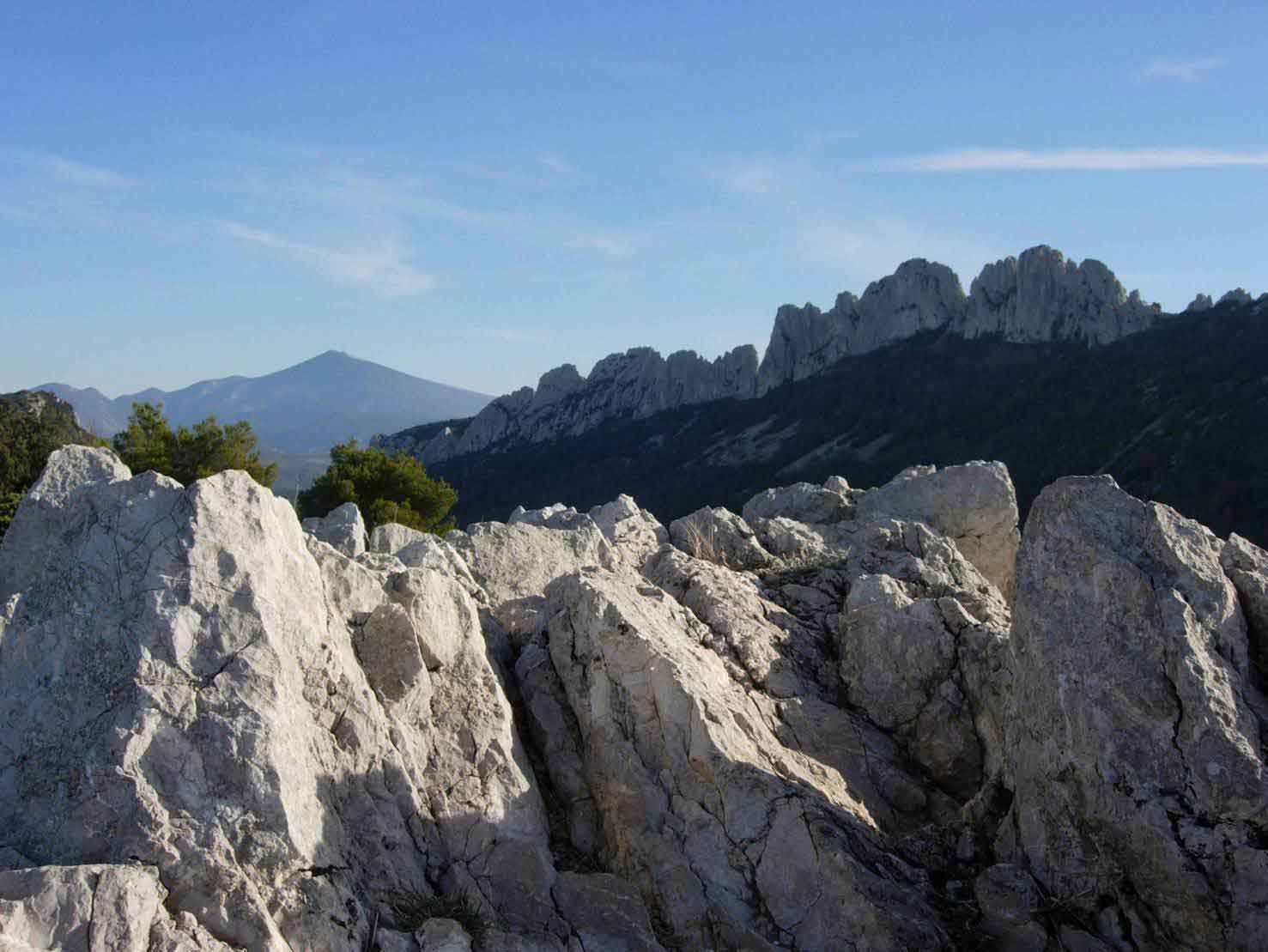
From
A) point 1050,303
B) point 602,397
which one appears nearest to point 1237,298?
point 1050,303

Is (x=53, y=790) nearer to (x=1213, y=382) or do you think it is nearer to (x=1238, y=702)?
(x=1238, y=702)

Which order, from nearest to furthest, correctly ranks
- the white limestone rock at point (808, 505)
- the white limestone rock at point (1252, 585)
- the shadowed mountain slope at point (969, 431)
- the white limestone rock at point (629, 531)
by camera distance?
the white limestone rock at point (1252, 585) → the white limestone rock at point (629, 531) → the white limestone rock at point (808, 505) → the shadowed mountain slope at point (969, 431)

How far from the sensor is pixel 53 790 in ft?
22.6

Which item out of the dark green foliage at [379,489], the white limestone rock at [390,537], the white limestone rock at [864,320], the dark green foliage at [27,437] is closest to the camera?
the white limestone rock at [390,537]

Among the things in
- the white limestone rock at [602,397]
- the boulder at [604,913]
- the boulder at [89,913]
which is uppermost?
the white limestone rock at [602,397]

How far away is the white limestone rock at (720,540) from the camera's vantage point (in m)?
15.1

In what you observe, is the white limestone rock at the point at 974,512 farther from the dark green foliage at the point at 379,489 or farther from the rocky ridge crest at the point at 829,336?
the rocky ridge crest at the point at 829,336

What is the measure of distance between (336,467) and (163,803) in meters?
35.4

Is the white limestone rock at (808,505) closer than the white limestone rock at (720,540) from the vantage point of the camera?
No

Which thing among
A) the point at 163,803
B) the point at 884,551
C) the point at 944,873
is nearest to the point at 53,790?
the point at 163,803

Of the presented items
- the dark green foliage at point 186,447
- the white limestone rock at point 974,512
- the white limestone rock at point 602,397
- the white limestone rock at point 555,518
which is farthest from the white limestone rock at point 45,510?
the white limestone rock at point 602,397

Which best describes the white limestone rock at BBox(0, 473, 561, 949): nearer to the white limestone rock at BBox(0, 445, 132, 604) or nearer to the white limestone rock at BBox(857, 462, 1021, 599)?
the white limestone rock at BBox(0, 445, 132, 604)

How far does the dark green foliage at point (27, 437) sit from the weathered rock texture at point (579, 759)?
1902 cm

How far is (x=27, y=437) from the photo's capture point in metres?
32.3
